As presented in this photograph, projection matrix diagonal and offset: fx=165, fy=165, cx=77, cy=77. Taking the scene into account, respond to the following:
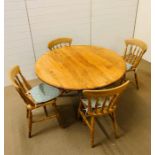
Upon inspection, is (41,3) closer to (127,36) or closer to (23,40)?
(23,40)

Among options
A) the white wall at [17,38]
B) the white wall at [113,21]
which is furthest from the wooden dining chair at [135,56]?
the white wall at [17,38]

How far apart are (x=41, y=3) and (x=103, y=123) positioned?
2.14m

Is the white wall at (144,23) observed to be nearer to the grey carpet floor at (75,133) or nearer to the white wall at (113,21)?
the white wall at (113,21)

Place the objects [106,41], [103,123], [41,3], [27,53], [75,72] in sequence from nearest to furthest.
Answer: [75,72] → [103,123] → [41,3] → [27,53] → [106,41]

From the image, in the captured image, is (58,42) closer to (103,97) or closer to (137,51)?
(137,51)

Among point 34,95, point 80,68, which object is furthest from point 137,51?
point 34,95

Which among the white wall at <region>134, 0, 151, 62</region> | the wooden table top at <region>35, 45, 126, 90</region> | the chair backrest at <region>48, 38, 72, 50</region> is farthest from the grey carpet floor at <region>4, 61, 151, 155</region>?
the white wall at <region>134, 0, 151, 62</region>

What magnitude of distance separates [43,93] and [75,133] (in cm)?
65

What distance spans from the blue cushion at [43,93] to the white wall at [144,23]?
96.9 inches

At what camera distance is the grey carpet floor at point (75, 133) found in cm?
189

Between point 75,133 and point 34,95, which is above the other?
point 34,95

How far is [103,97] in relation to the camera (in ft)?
5.62

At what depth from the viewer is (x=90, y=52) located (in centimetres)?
236

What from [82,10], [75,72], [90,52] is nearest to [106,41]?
[82,10]
